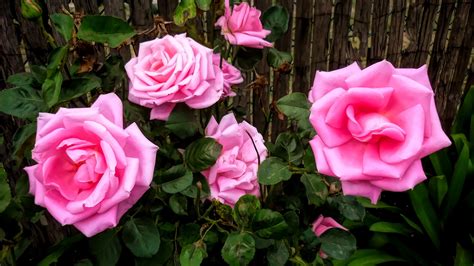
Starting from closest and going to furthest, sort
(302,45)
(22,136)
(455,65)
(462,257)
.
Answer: (22,136) < (462,257) < (302,45) < (455,65)

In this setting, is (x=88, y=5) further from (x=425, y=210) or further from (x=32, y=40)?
(x=425, y=210)

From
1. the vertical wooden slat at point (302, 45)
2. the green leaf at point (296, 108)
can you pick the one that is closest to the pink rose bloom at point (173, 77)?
the green leaf at point (296, 108)

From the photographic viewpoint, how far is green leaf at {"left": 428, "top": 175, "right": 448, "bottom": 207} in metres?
1.99

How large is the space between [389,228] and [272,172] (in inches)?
48.6

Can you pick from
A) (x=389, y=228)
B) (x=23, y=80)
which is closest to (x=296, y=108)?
(x=23, y=80)

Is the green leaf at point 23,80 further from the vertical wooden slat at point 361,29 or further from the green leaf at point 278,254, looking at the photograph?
the vertical wooden slat at point 361,29

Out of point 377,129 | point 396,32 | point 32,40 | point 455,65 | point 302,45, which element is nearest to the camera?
point 377,129

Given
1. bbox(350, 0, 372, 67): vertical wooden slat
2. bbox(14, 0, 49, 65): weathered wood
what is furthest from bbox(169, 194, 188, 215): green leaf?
bbox(350, 0, 372, 67): vertical wooden slat

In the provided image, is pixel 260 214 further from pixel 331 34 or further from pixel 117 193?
pixel 331 34

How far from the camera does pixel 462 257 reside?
6.28 ft

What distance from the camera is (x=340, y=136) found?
2.35 ft

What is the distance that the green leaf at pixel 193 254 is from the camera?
2.68ft

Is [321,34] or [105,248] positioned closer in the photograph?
[105,248]

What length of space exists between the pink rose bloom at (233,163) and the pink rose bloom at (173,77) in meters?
0.08
